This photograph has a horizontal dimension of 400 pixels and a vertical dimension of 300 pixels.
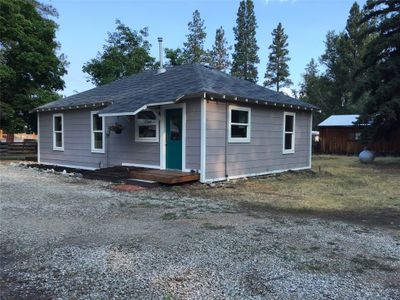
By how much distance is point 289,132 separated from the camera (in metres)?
13.6

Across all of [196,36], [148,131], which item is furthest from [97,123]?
[196,36]

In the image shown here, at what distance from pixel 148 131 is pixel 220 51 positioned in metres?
37.9

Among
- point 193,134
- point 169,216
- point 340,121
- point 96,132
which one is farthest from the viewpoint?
point 340,121

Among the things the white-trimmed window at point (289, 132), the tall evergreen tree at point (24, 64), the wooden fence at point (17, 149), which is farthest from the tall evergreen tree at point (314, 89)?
the wooden fence at point (17, 149)

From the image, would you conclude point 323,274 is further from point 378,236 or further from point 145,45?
point 145,45

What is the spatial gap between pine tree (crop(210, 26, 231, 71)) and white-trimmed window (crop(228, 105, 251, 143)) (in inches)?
1435

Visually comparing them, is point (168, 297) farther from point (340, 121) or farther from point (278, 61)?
point (278, 61)

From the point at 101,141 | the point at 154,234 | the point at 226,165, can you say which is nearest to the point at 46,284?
the point at 154,234

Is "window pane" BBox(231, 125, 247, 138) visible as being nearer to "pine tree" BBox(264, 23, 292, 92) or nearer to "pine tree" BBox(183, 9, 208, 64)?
"pine tree" BBox(183, 9, 208, 64)

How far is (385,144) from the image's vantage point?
83.5 ft

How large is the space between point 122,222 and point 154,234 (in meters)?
0.92

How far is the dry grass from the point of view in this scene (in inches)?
298

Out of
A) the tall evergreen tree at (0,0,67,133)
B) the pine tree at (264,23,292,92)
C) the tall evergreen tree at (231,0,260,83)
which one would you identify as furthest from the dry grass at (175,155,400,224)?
the pine tree at (264,23,292,92)

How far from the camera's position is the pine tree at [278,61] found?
47594 millimetres
